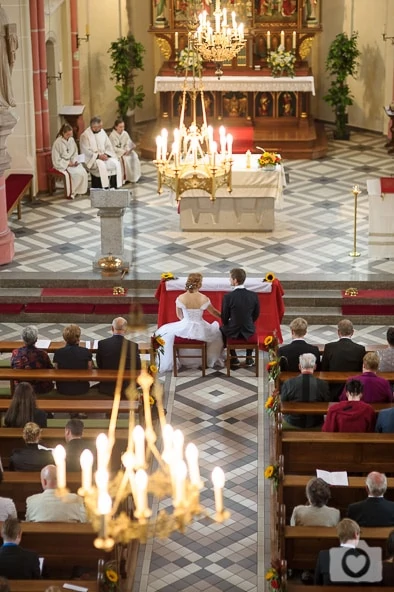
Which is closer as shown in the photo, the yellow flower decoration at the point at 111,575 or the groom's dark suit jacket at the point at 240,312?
the yellow flower decoration at the point at 111,575

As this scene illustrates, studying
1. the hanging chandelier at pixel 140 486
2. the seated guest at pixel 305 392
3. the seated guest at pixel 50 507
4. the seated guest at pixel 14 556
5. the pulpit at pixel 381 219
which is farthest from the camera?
the pulpit at pixel 381 219

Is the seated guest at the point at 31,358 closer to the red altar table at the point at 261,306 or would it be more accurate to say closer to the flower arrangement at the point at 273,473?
the red altar table at the point at 261,306

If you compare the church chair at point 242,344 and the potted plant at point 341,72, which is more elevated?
the potted plant at point 341,72

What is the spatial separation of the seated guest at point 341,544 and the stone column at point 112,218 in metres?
7.91

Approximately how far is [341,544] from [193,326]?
5.52 m

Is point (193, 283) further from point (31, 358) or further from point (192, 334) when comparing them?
point (31, 358)

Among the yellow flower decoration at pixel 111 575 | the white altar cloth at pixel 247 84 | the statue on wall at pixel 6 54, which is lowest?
the yellow flower decoration at pixel 111 575

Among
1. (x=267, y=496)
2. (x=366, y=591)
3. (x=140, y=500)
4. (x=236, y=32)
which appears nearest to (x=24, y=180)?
(x=236, y=32)

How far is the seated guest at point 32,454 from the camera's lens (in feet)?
31.7

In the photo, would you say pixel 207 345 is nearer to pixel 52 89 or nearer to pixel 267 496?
pixel 267 496

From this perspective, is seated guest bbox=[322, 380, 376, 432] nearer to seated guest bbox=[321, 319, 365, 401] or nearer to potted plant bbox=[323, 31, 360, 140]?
seated guest bbox=[321, 319, 365, 401]

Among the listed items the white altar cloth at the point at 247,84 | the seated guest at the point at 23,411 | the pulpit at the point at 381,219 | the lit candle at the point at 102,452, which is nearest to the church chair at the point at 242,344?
the seated guest at the point at 23,411

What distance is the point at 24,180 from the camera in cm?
1905

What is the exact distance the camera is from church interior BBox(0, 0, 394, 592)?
11.2 meters
